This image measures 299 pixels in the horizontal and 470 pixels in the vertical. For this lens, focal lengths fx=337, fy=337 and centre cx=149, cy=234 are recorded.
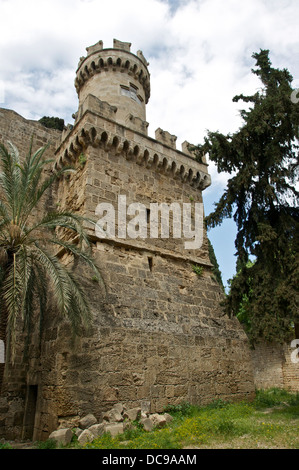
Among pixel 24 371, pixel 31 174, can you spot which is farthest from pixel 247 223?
pixel 24 371

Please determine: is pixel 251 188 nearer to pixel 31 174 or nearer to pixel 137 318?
pixel 137 318

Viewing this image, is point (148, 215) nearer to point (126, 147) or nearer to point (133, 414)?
point (126, 147)

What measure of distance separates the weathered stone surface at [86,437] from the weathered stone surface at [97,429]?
6cm

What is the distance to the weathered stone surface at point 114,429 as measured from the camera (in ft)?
20.7

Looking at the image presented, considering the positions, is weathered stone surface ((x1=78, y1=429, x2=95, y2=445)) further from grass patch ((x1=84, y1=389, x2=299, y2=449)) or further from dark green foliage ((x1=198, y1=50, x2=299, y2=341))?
dark green foliage ((x1=198, y1=50, x2=299, y2=341))

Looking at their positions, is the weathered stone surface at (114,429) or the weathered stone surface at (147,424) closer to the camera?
the weathered stone surface at (114,429)

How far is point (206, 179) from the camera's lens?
41.6 feet

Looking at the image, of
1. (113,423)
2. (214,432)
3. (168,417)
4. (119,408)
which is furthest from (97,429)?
(214,432)

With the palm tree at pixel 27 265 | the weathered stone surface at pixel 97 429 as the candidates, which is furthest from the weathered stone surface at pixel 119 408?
the palm tree at pixel 27 265

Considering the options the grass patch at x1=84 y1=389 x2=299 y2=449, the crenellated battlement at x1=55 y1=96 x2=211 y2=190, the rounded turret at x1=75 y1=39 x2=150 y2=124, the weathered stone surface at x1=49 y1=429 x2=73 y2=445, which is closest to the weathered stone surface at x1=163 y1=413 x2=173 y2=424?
the grass patch at x1=84 y1=389 x2=299 y2=449

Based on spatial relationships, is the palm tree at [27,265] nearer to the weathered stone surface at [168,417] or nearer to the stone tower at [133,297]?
the stone tower at [133,297]

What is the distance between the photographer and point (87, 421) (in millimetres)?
6508

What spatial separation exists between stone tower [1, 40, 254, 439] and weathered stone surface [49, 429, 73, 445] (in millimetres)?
437

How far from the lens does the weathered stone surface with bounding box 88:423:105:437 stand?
20.4ft
